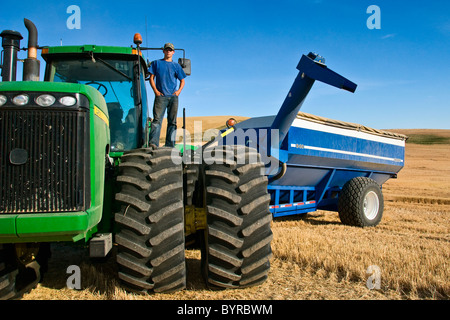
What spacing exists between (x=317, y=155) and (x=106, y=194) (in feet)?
15.4

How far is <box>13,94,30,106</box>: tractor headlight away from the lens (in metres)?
2.88

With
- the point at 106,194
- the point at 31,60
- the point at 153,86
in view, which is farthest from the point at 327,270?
the point at 31,60

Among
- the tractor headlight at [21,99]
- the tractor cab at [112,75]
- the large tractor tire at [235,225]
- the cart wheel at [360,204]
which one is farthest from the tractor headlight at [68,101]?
the cart wheel at [360,204]

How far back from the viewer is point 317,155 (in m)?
7.36

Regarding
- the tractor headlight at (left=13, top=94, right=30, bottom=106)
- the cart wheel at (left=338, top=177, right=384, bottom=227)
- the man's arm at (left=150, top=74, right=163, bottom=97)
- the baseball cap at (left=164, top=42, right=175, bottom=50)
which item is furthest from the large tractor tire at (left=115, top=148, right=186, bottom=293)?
the cart wheel at (left=338, top=177, right=384, bottom=227)

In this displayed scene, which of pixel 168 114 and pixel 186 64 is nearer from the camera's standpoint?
pixel 186 64

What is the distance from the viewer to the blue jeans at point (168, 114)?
4.88m

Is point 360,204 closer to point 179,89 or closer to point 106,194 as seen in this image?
point 179,89

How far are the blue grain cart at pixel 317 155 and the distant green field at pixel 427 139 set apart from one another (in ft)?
172

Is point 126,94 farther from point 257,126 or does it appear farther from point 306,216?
point 306,216

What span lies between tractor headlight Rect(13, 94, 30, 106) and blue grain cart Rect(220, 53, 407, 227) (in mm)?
4085

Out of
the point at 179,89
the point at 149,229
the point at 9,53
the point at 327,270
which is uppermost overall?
the point at 9,53

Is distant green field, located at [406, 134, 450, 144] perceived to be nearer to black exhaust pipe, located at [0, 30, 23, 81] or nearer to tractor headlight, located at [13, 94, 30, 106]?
black exhaust pipe, located at [0, 30, 23, 81]

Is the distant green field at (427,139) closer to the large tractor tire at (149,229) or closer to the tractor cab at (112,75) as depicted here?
the tractor cab at (112,75)
